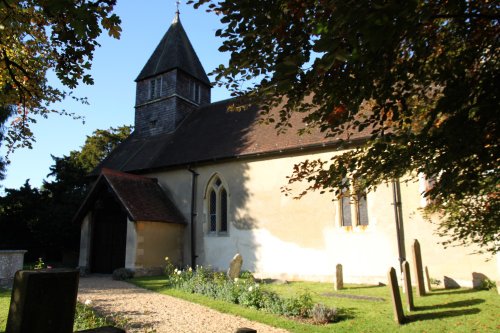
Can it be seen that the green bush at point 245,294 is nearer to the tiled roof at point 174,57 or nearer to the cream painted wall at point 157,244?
the cream painted wall at point 157,244

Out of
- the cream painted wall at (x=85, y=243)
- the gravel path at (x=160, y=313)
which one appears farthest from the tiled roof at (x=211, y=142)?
the gravel path at (x=160, y=313)

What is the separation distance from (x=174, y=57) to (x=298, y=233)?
13488 mm

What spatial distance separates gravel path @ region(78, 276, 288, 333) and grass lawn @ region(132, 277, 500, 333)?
0.37 m

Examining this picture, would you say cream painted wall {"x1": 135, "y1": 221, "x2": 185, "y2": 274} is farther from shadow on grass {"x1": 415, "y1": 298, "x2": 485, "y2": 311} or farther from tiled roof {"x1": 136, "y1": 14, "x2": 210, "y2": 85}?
shadow on grass {"x1": 415, "y1": 298, "x2": 485, "y2": 311}

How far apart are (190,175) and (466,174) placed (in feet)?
46.4

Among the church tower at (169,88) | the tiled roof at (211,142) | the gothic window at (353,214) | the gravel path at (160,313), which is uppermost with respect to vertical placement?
the church tower at (169,88)

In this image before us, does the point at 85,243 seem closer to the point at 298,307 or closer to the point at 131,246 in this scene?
the point at 131,246

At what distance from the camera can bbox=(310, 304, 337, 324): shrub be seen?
23.9ft

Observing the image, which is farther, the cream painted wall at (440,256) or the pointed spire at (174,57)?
the pointed spire at (174,57)

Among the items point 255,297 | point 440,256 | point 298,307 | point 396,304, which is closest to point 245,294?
point 255,297

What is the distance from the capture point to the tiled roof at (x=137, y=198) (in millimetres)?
15047

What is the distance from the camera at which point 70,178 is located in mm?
23531

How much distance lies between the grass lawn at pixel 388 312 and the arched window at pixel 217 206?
5.61 meters

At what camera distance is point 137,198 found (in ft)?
51.8
